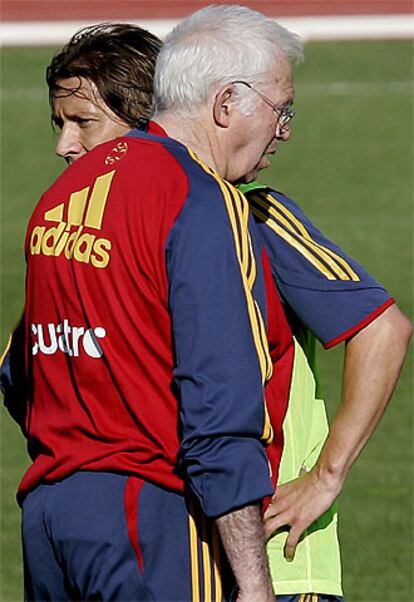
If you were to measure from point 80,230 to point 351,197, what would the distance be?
13.0 meters

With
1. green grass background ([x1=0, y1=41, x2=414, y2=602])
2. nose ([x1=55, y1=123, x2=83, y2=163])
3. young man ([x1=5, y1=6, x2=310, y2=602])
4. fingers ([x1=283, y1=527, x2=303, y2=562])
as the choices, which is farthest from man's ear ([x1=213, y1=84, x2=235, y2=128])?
green grass background ([x1=0, y1=41, x2=414, y2=602])

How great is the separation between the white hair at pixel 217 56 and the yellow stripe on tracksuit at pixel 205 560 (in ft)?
2.71

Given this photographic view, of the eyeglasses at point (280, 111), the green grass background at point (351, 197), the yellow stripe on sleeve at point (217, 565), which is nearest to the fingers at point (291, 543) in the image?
the yellow stripe on sleeve at point (217, 565)

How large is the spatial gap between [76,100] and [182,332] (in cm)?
90

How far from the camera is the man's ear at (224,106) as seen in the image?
2.96m

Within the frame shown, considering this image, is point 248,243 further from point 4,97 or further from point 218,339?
point 4,97

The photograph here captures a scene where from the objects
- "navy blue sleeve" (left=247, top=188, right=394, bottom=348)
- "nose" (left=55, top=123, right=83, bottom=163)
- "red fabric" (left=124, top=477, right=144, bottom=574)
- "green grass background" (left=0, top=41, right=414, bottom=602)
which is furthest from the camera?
"green grass background" (left=0, top=41, right=414, bottom=602)

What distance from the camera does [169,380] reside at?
2881 mm

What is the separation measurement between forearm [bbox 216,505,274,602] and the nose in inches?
43.7

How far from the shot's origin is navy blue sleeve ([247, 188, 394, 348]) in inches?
121

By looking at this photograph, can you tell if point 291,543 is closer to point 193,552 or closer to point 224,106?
point 193,552

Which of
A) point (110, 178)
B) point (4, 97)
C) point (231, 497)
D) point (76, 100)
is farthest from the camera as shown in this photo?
point (4, 97)

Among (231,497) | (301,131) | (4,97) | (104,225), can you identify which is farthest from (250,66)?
(4,97)

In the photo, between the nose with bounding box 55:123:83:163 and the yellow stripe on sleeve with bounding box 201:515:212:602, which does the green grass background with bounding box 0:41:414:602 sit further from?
the yellow stripe on sleeve with bounding box 201:515:212:602
